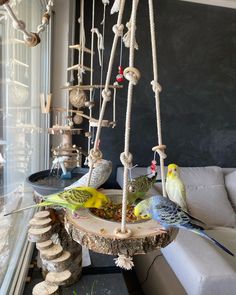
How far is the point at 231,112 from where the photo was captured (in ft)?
8.57

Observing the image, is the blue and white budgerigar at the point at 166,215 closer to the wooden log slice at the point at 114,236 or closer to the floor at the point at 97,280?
the wooden log slice at the point at 114,236

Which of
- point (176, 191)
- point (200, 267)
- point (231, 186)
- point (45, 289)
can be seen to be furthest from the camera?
point (231, 186)

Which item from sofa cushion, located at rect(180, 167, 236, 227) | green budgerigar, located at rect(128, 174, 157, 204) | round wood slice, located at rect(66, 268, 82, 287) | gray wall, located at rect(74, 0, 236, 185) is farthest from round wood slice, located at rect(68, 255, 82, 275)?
gray wall, located at rect(74, 0, 236, 185)

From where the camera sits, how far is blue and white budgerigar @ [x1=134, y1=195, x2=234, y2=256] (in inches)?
26.2

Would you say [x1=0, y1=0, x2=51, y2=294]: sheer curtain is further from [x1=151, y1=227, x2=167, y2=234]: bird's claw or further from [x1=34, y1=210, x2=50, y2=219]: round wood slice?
[x1=151, y1=227, x2=167, y2=234]: bird's claw

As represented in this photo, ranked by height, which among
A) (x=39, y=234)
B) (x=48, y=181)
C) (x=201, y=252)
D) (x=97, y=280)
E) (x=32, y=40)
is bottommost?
(x=97, y=280)

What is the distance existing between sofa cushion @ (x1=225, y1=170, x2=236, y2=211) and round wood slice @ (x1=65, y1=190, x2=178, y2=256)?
192cm

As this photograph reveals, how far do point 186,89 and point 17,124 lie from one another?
170 cm

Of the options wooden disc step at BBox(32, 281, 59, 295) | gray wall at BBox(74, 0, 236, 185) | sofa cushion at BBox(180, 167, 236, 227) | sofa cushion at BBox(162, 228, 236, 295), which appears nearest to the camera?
wooden disc step at BBox(32, 281, 59, 295)

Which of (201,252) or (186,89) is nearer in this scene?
(201,252)

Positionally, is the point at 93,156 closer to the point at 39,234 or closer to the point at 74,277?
the point at 39,234

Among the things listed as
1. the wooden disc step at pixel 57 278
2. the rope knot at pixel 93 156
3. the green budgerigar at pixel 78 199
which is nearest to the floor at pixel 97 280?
the wooden disc step at pixel 57 278

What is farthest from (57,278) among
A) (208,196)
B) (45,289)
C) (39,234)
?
(208,196)

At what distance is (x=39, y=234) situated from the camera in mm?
933
